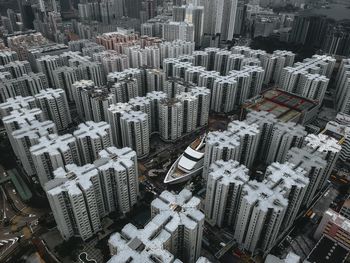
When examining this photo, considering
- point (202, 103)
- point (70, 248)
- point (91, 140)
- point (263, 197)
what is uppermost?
point (202, 103)

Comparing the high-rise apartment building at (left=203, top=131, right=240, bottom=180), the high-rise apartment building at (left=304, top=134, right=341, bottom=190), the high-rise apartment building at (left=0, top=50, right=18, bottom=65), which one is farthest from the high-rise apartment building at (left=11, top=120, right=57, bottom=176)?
the high-rise apartment building at (left=304, top=134, right=341, bottom=190)

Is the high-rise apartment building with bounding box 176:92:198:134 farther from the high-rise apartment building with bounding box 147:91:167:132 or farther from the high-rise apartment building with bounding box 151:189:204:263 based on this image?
the high-rise apartment building with bounding box 151:189:204:263

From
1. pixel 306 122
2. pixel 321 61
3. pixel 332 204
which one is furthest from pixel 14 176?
pixel 321 61

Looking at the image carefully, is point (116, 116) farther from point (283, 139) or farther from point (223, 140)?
point (283, 139)

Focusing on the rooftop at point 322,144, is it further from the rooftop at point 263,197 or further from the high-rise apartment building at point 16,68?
the high-rise apartment building at point 16,68

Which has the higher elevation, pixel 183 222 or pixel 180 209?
pixel 180 209

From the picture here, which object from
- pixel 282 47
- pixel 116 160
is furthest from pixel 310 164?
pixel 282 47

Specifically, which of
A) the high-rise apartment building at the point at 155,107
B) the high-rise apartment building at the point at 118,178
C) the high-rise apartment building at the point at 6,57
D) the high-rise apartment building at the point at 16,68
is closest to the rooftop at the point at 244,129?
the high-rise apartment building at the point at 155,107

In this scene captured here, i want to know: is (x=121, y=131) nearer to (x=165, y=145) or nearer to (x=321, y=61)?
(x=165, y=145)
